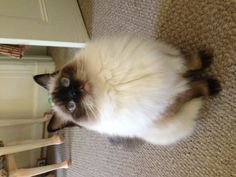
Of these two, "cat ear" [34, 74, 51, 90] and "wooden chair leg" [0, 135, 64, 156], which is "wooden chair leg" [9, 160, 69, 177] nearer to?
"wooden chair leg" [0, 135, 64, 156]

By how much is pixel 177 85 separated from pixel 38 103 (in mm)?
1824

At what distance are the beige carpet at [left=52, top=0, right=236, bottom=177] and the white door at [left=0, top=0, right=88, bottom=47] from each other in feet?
0.63

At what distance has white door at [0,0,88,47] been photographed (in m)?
1.92

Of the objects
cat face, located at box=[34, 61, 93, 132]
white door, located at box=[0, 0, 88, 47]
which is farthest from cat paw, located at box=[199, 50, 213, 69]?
white door, located at box=[0, 0, 88, 47]

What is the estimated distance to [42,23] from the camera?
6.77 feet

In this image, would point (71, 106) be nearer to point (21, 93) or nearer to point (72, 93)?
point (72, 93)

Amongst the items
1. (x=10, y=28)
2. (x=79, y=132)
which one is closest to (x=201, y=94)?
(x=10, y=28)

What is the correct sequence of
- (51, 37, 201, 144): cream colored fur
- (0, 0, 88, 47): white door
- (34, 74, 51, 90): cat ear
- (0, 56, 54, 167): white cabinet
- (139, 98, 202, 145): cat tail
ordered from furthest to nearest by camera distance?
(0, 56, 54, 167): white cabinet, (0, 0, 88, 47): white door, (34, 74, 51, 90): cat ear, (139, 98, 202, 145): cat tail, (51, 37, 201, 144): cream colored fur

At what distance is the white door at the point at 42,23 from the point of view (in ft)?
6.28

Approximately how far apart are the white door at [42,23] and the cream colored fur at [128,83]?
36.7 inches

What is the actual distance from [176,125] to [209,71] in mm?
274

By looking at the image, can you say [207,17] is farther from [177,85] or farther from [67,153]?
[67,153]

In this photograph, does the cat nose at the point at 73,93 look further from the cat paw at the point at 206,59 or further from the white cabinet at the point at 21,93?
the white cabinet at the point at 21,93

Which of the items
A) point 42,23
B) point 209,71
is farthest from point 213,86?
point 42,23
